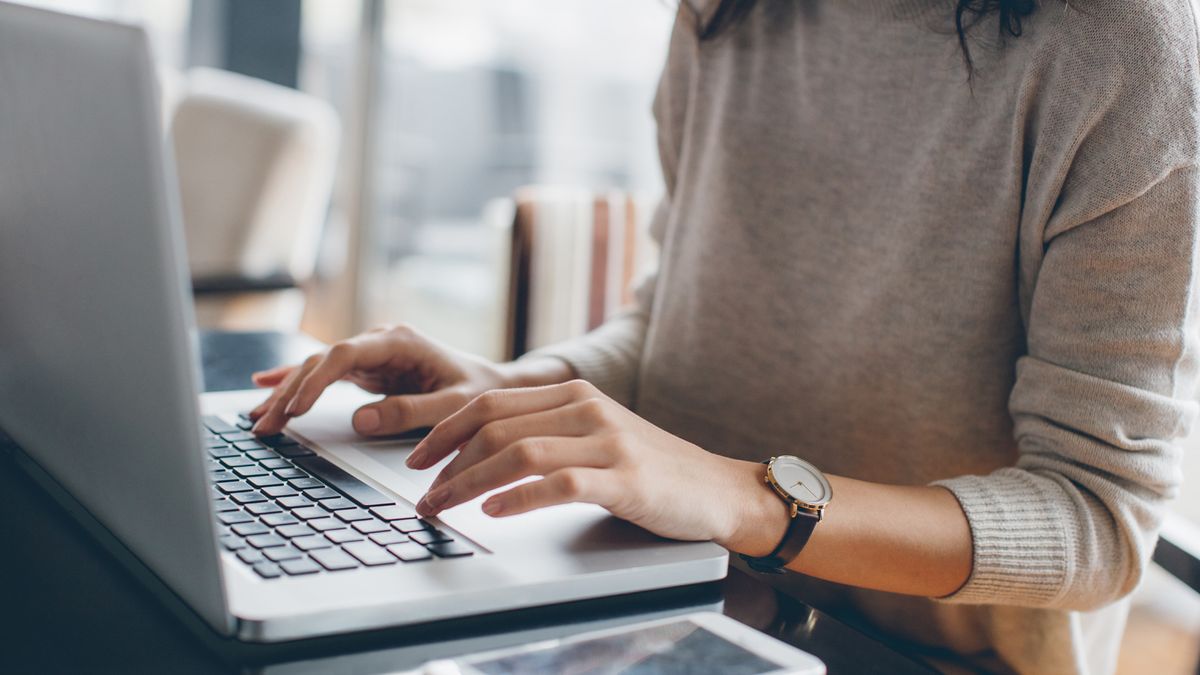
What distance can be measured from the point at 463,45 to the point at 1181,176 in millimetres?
2813

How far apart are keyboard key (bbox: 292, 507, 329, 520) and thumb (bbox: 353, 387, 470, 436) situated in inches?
5.4

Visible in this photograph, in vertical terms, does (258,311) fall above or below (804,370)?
below

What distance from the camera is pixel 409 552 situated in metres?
0.48

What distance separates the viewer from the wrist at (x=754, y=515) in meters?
0.58

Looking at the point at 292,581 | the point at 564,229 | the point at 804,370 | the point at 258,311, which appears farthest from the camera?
the point at 258,311

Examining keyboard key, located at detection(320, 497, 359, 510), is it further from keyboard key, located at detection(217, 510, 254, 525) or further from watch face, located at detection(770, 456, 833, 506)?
watch face, located at detection(770, 456, 833, 506)

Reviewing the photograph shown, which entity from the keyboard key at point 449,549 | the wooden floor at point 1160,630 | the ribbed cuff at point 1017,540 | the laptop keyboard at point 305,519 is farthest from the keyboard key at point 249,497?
the wooden floor at point 1160,630

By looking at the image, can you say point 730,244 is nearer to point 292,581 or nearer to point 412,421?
point 412,421

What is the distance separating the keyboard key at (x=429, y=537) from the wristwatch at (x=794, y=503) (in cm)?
18

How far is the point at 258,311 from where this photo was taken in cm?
206

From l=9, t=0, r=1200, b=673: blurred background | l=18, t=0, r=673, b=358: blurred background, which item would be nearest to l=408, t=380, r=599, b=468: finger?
l=9, t=0, r=1200, b=673: blurred background

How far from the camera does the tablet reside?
0.40 m

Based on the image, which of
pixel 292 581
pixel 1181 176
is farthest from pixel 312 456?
pixel 1181 176

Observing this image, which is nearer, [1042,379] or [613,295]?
[1042,379]
